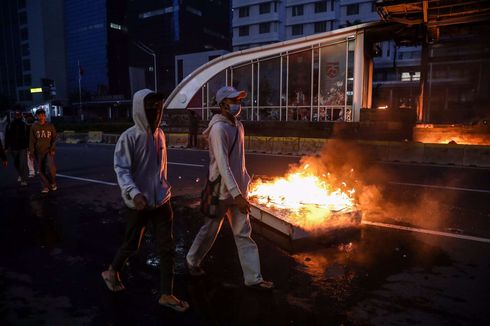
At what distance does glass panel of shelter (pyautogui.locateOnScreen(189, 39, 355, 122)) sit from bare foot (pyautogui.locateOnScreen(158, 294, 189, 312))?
1818cm

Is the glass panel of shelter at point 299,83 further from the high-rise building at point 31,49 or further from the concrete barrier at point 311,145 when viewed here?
the high-rise building at point 31,49

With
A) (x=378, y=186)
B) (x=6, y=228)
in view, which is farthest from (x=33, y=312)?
(x=378, y=186)

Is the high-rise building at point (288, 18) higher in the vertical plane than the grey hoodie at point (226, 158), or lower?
higher

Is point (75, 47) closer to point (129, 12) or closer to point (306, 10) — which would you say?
point (129, 12)

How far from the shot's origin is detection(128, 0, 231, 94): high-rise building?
3603 inches

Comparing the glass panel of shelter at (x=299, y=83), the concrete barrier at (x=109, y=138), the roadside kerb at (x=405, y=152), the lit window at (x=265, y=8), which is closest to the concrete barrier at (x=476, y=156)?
the roadside kerb at (x=405, y=152)

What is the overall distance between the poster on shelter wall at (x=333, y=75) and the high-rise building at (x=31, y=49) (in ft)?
282

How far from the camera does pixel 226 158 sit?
11.9 feet

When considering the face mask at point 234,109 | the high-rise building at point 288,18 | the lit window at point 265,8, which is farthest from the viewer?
the lit window at point 265,8

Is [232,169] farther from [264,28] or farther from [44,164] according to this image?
[264,28]

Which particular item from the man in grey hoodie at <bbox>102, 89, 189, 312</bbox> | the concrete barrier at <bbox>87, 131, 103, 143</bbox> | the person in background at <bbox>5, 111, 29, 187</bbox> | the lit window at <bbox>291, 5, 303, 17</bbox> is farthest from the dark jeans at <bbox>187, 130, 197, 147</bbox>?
the lit window at <bbox>291, 5, 303, 17</bbox>

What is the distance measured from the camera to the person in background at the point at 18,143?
979 cm

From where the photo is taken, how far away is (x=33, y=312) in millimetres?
3365

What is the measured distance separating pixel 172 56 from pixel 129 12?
82.6ft
